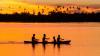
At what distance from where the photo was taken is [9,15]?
229 ft

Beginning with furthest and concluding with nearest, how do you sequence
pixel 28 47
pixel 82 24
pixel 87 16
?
pixel 82 24 < pixel 87 16 < pixel 28 47

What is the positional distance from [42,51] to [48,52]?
0.65m

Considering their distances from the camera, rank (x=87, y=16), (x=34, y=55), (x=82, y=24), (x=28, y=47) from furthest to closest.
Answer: (x=82, y=24) → (x=87, y=16) → (x=28, y=47) → (x=34, y=55)

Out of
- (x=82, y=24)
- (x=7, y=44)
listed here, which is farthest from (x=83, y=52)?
(x=82, y=24)

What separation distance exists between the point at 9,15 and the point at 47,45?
36500 millimetres

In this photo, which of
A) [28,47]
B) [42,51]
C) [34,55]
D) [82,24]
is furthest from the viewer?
[82,24]

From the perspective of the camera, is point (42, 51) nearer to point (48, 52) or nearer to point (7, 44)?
point (48, 52)

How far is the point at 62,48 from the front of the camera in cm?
3228

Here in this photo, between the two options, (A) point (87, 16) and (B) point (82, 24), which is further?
(B) point (82, 24)

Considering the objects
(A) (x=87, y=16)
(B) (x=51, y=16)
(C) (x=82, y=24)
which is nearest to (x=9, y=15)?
(B) (x=51, y=16)

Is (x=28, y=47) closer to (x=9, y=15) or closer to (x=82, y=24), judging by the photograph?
(x=9, y=15)

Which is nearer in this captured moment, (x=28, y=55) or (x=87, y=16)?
(x=28, y=55)

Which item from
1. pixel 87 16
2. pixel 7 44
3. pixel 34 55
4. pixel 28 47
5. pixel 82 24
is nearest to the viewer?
pixel 34 55

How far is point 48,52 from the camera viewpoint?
30.0 metres
